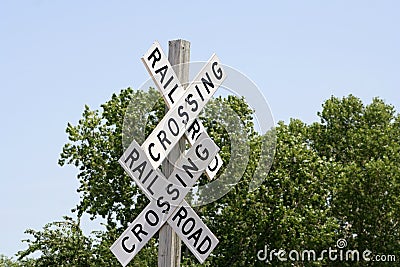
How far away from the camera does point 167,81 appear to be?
5.45 meters

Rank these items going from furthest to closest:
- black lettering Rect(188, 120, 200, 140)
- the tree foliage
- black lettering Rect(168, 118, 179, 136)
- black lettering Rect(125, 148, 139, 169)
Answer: the tree foliage < black lettering Rect(188, 120, 200, 140) < black lettering Rect(168, 118, 179, 136) < black lettering Rect(125, 148, 139, 169)

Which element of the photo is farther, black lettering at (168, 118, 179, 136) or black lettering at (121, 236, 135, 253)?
black lettering at (168, 118, 179, 136)

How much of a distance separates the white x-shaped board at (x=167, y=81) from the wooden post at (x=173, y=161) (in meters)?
0.10

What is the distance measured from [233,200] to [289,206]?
54.9 inches

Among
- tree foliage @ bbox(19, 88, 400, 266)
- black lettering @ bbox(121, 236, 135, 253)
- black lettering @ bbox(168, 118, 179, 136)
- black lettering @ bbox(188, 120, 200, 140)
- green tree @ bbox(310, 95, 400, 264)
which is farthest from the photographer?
green tree @ bbox(310, 95, 400, 264)

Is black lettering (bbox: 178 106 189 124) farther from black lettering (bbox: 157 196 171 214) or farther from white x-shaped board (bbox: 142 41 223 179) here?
black lettering (bbox: 157 196 171 214)

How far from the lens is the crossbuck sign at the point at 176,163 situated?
526cm

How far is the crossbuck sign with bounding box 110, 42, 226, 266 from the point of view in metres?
5.26

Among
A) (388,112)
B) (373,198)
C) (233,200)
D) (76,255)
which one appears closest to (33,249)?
(76,255)

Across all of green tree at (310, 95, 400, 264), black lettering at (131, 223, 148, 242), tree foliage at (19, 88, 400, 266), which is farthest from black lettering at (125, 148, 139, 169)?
green tree at (310, 95, 400, 264)

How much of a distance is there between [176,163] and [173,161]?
27 mm

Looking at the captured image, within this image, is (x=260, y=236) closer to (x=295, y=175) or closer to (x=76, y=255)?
(x=295, y=175)

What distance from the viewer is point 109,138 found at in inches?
775

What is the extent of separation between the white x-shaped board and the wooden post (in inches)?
3.8
